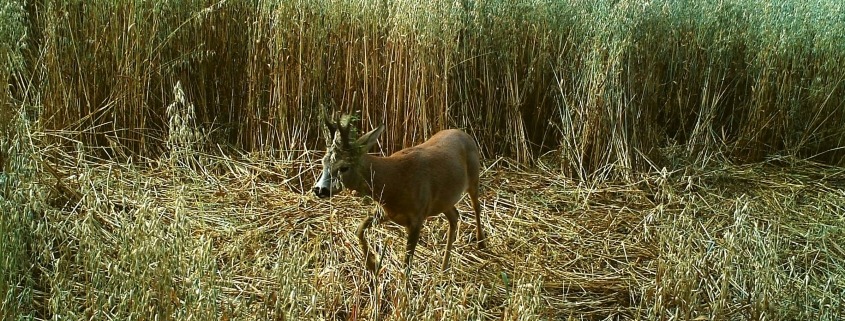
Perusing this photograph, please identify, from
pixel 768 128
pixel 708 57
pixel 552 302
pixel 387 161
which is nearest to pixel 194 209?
pixel 387 161

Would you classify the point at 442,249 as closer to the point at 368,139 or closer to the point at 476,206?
the point at 476,206

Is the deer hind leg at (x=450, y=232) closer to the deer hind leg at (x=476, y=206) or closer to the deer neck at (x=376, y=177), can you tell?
the deer hind leg at (x=476, y=206)

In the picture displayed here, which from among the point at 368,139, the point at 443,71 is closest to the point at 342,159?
the point at 368,139

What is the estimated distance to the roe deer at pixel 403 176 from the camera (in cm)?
338

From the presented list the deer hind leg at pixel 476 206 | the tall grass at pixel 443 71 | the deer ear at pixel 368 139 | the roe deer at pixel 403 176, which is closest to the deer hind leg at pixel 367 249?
the roe deer at pixel 403 176

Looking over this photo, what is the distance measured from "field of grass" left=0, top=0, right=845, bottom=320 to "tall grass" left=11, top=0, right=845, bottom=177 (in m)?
0.01

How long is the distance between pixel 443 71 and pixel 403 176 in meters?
1.41

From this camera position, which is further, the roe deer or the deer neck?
the deer neck

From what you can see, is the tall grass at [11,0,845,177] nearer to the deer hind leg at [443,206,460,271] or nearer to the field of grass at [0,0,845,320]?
the field of grass at [0,0,845,320]

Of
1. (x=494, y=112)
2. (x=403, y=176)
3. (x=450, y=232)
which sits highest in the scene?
(x=403, y=176)

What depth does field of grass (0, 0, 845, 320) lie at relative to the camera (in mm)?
4305

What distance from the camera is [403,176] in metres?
3.69

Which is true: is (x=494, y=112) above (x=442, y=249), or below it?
above

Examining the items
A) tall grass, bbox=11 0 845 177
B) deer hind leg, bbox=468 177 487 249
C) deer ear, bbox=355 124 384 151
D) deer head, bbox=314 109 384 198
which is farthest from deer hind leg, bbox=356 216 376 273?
tall grass, bbox=11 0 845 177
